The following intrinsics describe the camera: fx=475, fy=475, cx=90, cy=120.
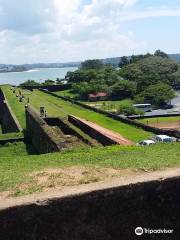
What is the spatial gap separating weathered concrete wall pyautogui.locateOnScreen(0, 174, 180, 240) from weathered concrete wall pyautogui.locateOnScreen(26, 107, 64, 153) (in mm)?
6285

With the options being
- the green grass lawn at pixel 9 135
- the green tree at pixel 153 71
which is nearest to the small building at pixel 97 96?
the green tree at pixel 153 71

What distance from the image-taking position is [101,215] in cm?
498

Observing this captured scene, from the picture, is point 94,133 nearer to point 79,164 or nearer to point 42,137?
point 42,137

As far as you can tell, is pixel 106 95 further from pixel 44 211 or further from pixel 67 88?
pixel 44 211

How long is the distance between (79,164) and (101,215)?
1.35m

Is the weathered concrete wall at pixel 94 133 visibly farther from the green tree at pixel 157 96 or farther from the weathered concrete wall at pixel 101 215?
the green tree at pixel 157 96

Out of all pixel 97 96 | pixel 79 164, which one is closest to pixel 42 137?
pixel 79 164

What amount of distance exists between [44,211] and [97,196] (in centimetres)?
58

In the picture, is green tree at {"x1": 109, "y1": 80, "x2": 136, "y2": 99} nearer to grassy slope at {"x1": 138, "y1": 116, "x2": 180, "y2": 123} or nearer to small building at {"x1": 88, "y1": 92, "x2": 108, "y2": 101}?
small building at {"x1": 88, "y1": 92, "x2": 108, "y2": 101}

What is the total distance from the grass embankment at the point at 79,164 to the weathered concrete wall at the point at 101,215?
1.34ft

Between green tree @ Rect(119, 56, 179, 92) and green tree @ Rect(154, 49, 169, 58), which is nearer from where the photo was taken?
green tree @ Rect(119, 56, 179, 92)

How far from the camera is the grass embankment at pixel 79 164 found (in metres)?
5.34

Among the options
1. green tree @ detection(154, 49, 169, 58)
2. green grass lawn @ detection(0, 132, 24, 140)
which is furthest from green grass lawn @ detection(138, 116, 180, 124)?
green tree @ detection(154, 49, 169, 58)

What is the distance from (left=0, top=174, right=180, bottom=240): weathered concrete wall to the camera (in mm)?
4711
